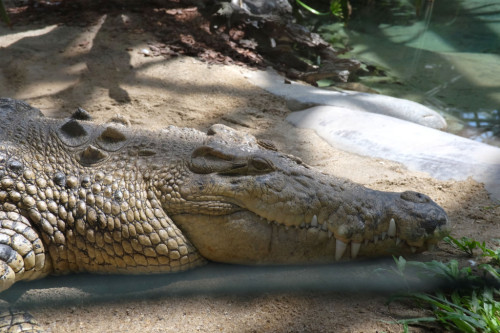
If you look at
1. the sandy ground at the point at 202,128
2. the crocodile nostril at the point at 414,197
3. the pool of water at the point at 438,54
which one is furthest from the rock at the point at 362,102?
the crocodile nostril at the point at 414,197

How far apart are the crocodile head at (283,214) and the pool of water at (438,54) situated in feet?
11.9

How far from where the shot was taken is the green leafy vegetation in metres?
2.20

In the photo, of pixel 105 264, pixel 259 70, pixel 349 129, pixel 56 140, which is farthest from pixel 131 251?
pixel 259 70

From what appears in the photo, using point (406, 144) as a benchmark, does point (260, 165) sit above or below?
above

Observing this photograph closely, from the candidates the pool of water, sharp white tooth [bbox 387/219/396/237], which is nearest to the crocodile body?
sharp white tooth [bbox 387/219/396/237]

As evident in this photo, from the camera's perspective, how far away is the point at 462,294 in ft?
8.02

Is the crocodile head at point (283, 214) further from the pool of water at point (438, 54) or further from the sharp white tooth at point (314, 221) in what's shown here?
the pool of water at point (438, 54)

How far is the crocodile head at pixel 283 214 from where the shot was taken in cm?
258

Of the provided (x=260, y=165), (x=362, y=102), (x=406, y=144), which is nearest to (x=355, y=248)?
(x=260, y=165)

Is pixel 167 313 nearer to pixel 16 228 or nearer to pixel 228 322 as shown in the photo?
pixel 228 322

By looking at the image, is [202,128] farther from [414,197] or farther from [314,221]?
[414,197]

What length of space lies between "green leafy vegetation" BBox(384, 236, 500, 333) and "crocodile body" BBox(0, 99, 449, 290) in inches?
5.9

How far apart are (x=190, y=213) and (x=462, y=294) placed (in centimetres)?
149

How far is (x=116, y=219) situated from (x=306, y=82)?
4.81 metres
